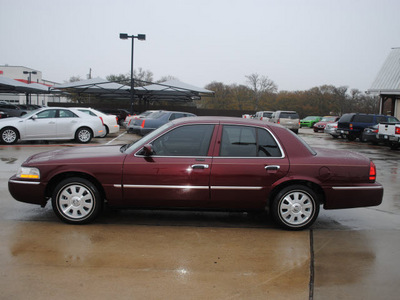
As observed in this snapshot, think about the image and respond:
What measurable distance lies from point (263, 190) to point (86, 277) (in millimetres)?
2474

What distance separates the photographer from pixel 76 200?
5.17m

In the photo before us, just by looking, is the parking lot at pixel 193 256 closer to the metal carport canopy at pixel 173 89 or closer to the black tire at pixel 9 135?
the black tire at pixel 9 135

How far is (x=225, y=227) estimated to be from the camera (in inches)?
211

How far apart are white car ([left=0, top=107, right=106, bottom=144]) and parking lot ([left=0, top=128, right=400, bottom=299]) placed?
9.72 metres

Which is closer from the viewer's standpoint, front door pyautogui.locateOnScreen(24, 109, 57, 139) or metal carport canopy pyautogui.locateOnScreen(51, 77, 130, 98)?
front door pyautogui.locateOnScreen(24, 109, 57, 139)

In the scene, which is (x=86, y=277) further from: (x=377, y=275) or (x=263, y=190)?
(x=377, y=275)

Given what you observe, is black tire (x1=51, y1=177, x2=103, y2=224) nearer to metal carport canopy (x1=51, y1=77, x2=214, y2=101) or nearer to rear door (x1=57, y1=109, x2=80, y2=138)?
rear door (x1=57, y1=109, x2=80, y2=138)

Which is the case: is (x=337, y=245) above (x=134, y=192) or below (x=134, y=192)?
below

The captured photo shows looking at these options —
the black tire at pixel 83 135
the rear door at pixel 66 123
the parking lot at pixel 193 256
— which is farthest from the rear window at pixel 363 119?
the parking lot at pixel 193 256

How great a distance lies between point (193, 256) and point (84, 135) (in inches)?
510

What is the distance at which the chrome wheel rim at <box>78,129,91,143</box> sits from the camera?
16.2 m

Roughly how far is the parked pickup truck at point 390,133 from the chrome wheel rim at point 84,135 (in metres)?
13.0

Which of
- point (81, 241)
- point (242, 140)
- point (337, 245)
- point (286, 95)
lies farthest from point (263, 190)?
point (286, 95)

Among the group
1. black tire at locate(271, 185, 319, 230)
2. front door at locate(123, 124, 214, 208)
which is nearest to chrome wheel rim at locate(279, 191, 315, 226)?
black tire at locate(271, 185, 319, 230)
